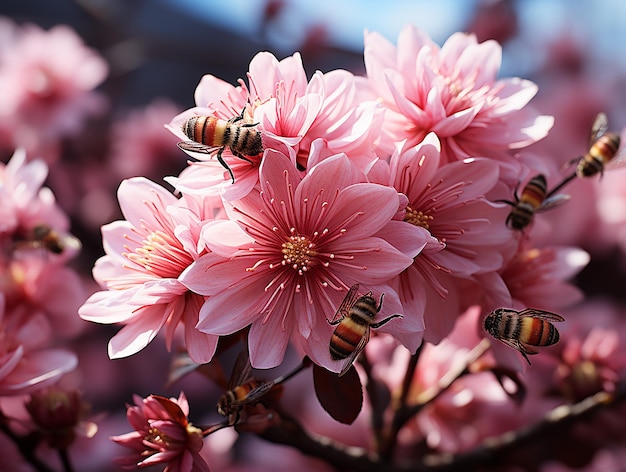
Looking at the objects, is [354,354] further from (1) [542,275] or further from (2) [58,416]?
(2) [58,416]

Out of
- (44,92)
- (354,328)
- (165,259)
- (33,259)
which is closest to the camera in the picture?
(354,328)

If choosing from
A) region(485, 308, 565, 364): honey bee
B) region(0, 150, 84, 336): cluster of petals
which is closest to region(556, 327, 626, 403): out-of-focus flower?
region(485, 308, 565, 364): honey bee

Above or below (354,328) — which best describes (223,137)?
above

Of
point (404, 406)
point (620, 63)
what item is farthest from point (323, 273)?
point (620, 63)

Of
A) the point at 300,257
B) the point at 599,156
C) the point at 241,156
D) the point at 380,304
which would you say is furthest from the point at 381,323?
the point at 599,156

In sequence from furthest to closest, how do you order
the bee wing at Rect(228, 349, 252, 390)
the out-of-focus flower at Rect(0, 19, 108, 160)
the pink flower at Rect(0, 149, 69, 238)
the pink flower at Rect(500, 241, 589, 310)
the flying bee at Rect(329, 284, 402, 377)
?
the out-of-focus flower at Rect(0, 19, 108, 160)
the pink flower at Rect(0, 149, 69, 238)
the pink flower at Rect(500, 241, 589, 310)
the bee wing at Rect(228, 349, 252, 390)
the flying bee at Rect(329, 284, 402, 377)

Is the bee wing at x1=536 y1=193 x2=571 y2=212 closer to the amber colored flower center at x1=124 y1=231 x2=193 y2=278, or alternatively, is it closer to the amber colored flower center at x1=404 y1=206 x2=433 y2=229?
the amber colored flower center at x1=404 y1=206 x2=433 y2=229

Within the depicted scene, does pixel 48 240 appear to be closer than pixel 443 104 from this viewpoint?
No
